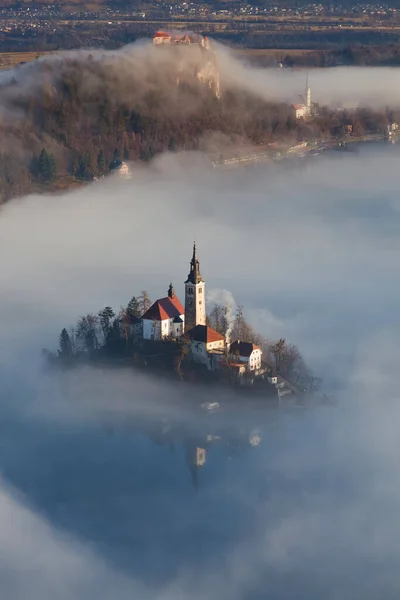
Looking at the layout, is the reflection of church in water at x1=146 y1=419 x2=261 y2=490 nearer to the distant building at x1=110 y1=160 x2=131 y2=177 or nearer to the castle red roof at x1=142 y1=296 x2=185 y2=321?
the castle red roof at x1=142 y1=296 x2=185 y2=321

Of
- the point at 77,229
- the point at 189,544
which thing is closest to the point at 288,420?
the point at 189,544

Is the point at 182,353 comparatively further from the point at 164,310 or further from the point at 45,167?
the point at 45,167

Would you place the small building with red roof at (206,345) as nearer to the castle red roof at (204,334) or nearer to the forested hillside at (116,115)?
the castle red roof at (204,334)

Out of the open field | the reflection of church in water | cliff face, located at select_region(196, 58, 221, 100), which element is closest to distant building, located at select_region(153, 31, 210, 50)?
cliff face, located at select_region(196, 58, 221, 100)

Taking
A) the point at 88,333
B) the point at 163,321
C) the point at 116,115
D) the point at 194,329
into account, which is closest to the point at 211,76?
the point at 116,115

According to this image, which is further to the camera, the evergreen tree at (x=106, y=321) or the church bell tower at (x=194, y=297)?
the evergreen tree at (x=106, y=321)

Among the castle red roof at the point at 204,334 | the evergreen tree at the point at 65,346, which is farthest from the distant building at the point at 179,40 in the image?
the castle red roof at the point at 204,334
